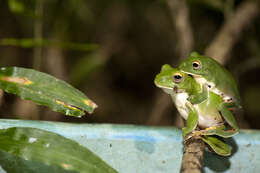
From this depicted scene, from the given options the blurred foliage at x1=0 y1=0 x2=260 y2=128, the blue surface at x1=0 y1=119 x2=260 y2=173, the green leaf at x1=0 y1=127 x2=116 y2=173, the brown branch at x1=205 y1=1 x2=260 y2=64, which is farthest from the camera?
the blurred foliage at x1=0 y1=0 x2=260 y2=128

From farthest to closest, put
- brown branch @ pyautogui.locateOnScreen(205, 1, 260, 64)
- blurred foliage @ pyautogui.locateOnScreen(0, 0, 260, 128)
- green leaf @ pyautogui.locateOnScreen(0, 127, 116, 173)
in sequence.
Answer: blurred foliage @ pyautogui.locateOnScreen(0, 0, 260, 128), brown branch @ pyautogui.locateOnScreen(205, 1, 260, 64), green leaf @ pyautogui.locateOnScreen(0, 127, 116, 173)

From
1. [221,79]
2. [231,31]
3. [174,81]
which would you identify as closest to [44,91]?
[174,81]

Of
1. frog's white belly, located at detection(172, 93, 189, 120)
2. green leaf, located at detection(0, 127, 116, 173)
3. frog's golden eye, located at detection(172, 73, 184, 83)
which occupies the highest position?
frog's golden eye, located at detection(172, 73, 184, 83)

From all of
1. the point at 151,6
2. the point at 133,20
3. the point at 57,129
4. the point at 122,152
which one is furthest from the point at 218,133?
the point at 133,20

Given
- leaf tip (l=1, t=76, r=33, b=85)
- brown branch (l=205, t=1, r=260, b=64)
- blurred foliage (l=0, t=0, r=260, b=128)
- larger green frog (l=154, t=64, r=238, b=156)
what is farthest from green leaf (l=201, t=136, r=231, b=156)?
blurred foliage (l=0, t=0, r=260, b=128)

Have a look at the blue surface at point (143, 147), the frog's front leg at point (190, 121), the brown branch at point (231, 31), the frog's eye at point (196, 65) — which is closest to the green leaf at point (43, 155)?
the blue surface at point (143, 147)

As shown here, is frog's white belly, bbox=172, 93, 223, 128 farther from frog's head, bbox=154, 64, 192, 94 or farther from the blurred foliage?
the blurred foliage

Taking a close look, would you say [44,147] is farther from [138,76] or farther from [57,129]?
[138,76]

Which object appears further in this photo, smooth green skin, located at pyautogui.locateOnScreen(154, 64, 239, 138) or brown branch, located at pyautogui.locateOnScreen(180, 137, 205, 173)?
smooth green skin, located at pyautogui.locateOnScreen(154, 64, 239, 138)

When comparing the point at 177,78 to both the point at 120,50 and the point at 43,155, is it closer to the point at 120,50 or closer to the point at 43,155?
the point at 43,155
